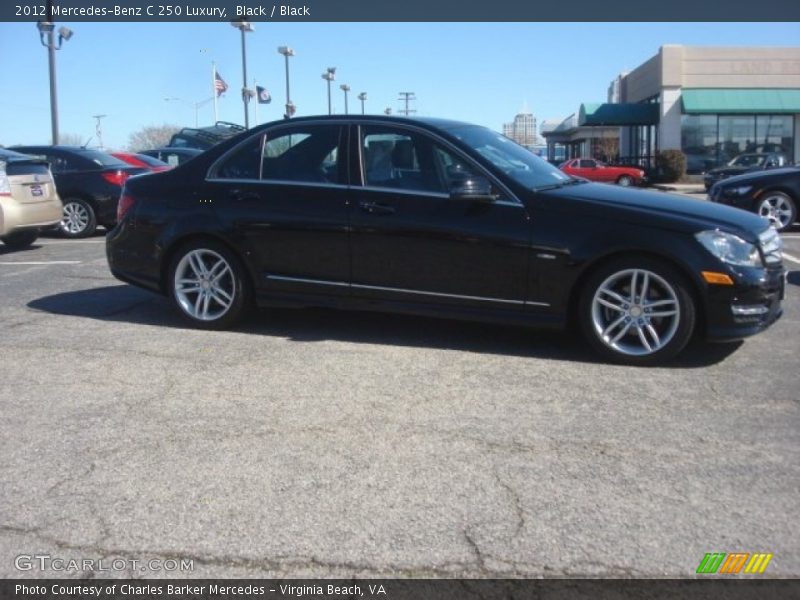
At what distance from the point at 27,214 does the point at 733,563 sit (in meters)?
10.3

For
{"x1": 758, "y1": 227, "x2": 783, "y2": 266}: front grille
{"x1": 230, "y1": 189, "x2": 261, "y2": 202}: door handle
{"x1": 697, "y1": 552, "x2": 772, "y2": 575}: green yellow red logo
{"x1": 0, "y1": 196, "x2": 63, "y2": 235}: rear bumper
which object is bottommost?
{"x1": 697, "y1": 552, "x2": 772, "y2": 575}: green yellow red logo

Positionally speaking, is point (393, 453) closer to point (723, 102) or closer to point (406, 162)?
point (406, 162)

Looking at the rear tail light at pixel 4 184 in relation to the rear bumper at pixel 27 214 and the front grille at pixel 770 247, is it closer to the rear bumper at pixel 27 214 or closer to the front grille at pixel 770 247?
the rear bumper at pixel 27 214

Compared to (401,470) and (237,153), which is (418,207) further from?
(401,470)

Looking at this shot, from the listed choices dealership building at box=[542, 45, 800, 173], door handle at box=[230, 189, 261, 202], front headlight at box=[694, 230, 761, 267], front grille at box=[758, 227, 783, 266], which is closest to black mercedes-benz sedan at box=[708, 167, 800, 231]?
front grille at box=[758, 227, 783, 266]

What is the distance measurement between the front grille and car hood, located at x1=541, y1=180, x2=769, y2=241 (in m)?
0.05

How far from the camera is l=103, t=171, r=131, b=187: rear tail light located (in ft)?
43.5

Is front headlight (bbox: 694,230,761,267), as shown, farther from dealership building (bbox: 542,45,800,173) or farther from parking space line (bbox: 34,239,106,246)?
dealership building (bbox: 542,45,800,173)

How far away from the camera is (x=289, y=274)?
6.43 metres

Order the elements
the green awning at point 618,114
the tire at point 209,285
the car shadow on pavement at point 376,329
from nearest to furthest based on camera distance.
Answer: the car shadow on pavement at point 376,329 < the tire at point 209,285 < the green awning at point 618,114

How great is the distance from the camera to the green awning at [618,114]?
42.2 metres

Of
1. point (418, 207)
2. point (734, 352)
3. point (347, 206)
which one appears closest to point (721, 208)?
point (734, 352)

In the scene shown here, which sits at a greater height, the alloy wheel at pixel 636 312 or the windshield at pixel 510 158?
the windshield at pixel 510 158
